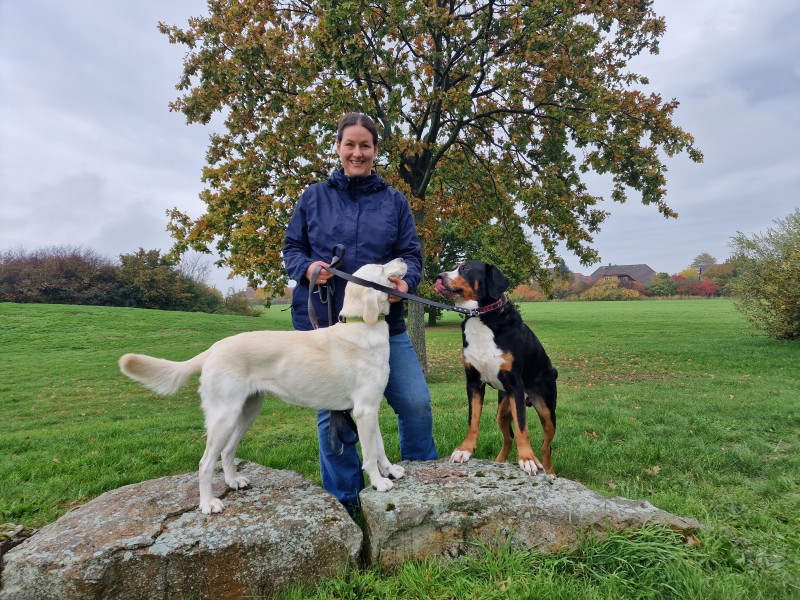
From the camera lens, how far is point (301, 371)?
341 centimetres

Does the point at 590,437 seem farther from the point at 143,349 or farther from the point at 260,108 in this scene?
the point at 143,349

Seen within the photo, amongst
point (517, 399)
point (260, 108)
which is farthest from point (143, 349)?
point (517, 399)

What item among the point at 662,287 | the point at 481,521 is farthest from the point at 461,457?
the point at 662,287

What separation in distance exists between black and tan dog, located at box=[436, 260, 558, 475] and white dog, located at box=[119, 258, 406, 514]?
1.03m

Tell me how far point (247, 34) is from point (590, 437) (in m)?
11.2

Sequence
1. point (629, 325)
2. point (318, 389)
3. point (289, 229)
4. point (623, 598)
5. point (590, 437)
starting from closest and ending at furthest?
point (623, 598) → point (318, 389) → point (289, 229) → point (590, 437) → point (629, 325)

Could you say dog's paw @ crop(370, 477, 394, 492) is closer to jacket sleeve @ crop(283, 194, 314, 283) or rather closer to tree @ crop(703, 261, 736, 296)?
jacket sleeve @ crop(283, 194, 314, 283)

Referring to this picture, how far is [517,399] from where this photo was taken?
4.09m

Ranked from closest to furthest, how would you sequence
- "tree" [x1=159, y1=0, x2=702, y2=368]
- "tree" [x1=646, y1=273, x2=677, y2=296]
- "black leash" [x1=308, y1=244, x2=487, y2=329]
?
"black leash" [x1=308, y1=244, x2=487, y2=329]
"tree" [x1=159, y1=0, x2=702, y2=368]
"tree" [x1=646, y1=273, x2=677, y2=296]

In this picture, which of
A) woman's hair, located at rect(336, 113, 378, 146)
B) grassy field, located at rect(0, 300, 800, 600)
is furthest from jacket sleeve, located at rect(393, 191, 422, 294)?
grassy field, located at rect(0, 300, 800, 600)

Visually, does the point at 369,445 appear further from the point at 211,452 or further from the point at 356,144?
the point at 356,144

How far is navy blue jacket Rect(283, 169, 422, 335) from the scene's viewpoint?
377cm

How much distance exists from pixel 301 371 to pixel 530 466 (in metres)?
2.10

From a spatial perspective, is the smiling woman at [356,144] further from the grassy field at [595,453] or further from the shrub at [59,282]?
the shrub at [59,282]
